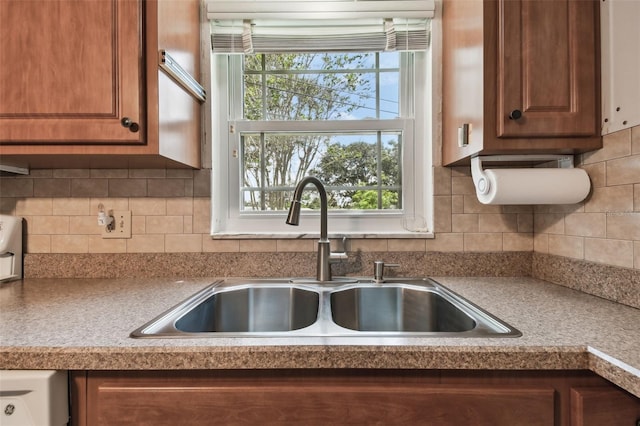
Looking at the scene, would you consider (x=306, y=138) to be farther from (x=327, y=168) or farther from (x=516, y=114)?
(x=516, y=114)

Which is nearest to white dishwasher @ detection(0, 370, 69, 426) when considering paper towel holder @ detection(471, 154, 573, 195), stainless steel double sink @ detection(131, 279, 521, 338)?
stainless steel double sink @ detection(131, 279, 521, 338)

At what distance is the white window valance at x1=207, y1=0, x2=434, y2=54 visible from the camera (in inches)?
51.4

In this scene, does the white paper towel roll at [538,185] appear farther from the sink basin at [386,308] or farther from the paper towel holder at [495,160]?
the sink basin at [386,308]

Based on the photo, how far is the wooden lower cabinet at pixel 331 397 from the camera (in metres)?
0.65

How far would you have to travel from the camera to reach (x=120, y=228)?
4.33ft

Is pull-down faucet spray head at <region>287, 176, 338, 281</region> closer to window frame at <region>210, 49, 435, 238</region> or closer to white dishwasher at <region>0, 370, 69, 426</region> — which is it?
window frame at <region>210, 49, 435, 238</region>

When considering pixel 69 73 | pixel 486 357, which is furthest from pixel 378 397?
pixel 69 73

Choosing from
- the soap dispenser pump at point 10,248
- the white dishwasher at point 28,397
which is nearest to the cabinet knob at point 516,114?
the white dishwasher at point 28,397

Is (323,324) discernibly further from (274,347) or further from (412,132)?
(412,132)

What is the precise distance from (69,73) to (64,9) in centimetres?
19

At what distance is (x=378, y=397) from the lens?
2.15 feet

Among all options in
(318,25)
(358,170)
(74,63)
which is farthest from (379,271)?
(74,63)

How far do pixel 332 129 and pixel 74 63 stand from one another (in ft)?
3.01

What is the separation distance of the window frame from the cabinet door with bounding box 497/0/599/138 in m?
0.43
